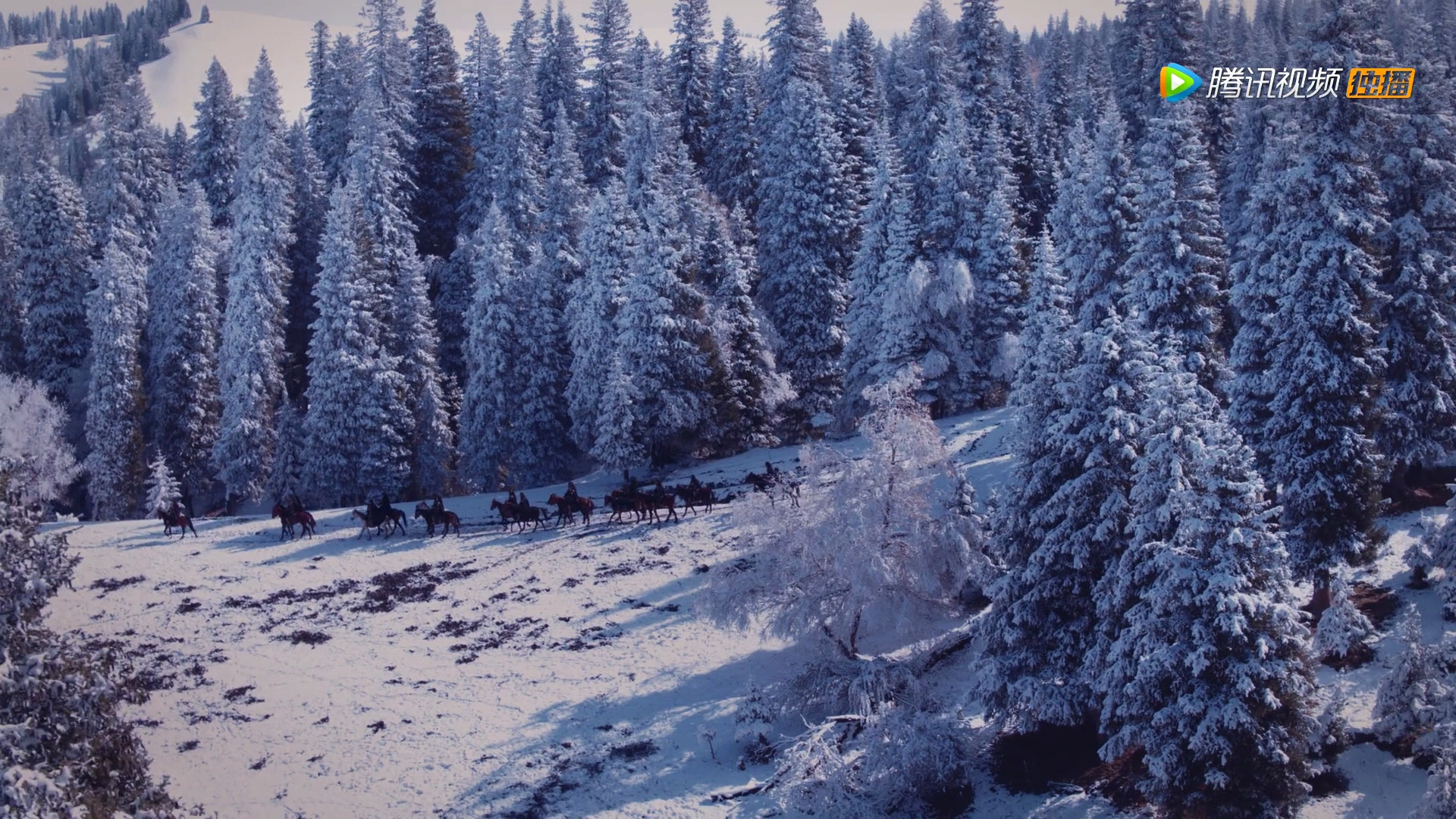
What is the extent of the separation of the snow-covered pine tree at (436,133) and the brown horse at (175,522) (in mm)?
25460

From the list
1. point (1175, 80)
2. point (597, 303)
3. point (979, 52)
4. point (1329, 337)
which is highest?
point (979, 52)

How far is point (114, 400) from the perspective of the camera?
152ft

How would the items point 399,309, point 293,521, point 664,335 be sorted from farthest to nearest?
point 399,309, point 664,335, point 293,521

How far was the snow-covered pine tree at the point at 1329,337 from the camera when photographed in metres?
25.0

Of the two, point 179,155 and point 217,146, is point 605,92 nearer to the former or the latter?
point 217,146

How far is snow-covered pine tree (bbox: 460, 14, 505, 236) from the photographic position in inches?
2158

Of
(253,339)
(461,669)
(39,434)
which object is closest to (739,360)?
(461,669)

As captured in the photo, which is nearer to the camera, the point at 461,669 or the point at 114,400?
the point at 461,669

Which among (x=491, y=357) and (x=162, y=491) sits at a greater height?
(x=491, y=357)

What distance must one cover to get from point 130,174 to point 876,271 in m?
42.3

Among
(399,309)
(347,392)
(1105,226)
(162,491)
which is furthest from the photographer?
(399,309)

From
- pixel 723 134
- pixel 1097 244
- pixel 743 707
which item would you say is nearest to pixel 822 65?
pixel 723 134

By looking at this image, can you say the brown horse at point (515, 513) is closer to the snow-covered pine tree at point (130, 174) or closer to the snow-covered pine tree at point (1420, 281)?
the snow-covered pine tree at point (1420, 281)

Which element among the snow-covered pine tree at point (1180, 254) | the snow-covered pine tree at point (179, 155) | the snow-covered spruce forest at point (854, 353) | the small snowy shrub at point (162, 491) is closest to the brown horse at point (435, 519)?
the snow-covered spruce forest at point (854, 353)
